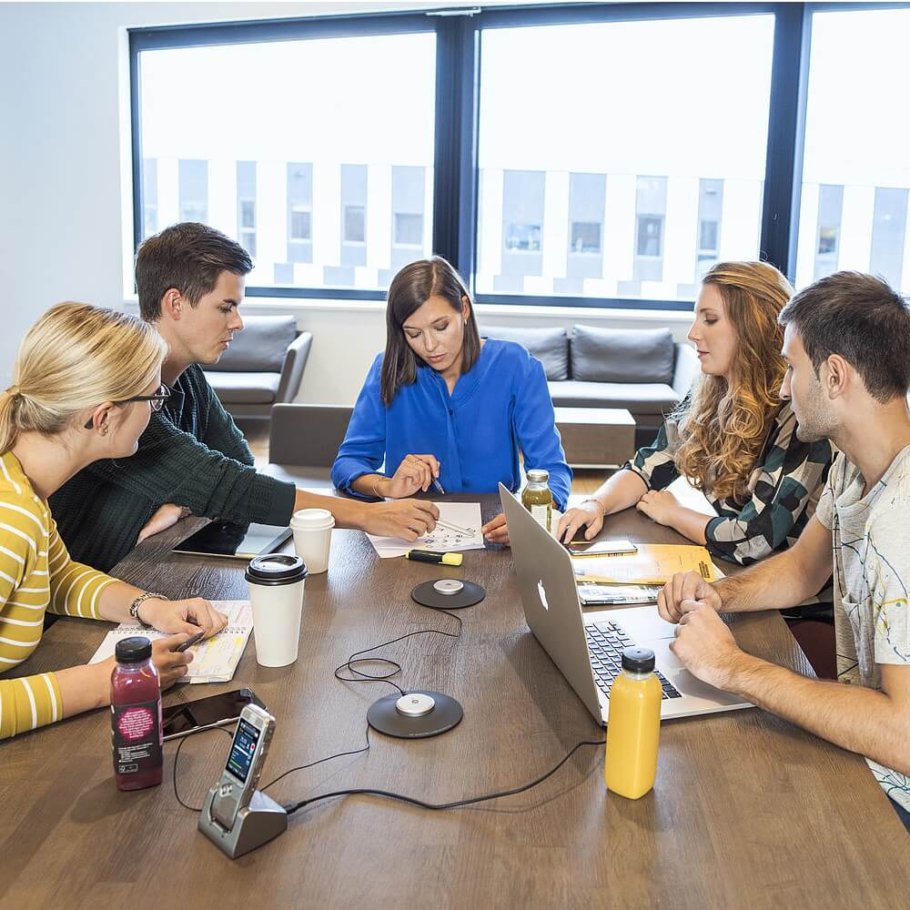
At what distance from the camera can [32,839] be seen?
968 mm

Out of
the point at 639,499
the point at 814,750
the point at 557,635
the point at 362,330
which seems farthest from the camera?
the point at 362,330

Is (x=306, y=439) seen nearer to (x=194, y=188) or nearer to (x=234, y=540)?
(x=234, y=540)

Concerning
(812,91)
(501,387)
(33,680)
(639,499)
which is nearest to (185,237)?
(501,387)

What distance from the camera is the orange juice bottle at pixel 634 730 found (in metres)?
1.03

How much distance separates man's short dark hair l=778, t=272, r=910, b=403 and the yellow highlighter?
2.32 ft

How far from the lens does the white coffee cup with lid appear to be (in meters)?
1.72

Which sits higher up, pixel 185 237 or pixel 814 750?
pixel 185 237

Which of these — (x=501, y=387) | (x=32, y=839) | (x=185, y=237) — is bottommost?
(x=32, y=839)

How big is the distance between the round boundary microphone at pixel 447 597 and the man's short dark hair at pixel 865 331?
65 centimetres

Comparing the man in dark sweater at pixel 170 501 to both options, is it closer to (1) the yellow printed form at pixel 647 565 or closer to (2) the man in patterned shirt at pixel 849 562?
(1) the yellow printed form at pixel 647 565

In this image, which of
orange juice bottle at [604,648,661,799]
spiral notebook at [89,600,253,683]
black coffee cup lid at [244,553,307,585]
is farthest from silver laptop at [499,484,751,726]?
spiral notebook at [89,600,253,683]

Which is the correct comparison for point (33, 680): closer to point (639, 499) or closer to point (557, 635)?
point (557, 635)

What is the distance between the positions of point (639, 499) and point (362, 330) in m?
4.86

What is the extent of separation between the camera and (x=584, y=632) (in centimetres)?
114
